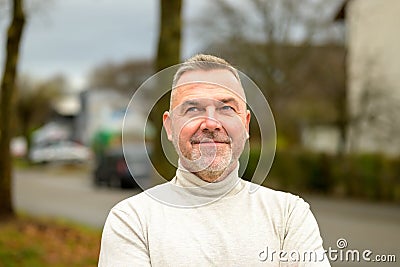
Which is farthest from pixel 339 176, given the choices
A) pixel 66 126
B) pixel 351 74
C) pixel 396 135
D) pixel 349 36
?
pixel 66 126

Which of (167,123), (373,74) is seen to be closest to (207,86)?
(167,123)

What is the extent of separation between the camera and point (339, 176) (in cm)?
2136

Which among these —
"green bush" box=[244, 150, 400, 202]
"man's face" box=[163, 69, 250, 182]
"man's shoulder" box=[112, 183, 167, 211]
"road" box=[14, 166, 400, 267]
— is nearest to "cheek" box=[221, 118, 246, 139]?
"man's face" box=[163, 69, 250, 182]

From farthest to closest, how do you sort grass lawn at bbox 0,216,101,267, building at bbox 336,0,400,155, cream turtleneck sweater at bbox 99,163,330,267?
building at bbox 336,0,400,155 → grass lawn at bbox 0,216,101,267 → cream turtleneck sweater at bbox 99,163,330,267

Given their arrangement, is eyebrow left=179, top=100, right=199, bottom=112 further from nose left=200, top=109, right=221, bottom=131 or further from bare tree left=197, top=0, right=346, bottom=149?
bare tree left=197, top=0, right=346, bottom=149

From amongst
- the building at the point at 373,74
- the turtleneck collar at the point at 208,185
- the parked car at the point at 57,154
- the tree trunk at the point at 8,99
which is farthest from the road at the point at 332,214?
the parked car at the point at 57,154

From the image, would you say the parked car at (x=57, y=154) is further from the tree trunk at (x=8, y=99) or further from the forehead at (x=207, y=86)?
the forehead at (x=207, y=86)

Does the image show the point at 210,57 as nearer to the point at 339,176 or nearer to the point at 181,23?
the point at 181,23

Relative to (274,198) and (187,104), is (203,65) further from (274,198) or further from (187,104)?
(274,198)

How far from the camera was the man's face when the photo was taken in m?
2.15

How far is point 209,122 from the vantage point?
2.14 metres

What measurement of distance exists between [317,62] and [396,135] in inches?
215

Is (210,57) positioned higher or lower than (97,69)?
higher

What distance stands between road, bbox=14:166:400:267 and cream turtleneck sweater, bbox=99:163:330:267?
6.69 meters
